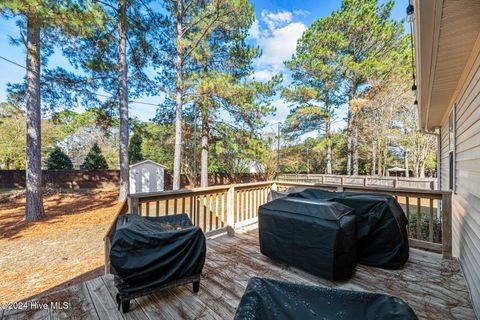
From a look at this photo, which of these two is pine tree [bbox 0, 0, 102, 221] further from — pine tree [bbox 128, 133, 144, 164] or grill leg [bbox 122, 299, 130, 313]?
pine tree [bbox 128, 133, 144, 164]

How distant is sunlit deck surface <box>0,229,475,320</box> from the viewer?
1738mm

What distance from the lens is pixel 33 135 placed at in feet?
20.5

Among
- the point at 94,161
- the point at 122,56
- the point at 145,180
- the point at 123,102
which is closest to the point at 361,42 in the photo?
the point at 122,56

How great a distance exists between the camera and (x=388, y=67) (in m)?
12.3

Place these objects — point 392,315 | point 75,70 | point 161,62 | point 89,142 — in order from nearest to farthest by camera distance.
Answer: point 392,315 → point 75,70 → point 161,62 → point 89,142

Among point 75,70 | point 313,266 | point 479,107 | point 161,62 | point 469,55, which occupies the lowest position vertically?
point 313,266

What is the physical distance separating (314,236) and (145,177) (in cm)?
995

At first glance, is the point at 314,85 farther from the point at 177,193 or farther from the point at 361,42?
the point at 177,193

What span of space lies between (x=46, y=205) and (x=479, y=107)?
11.5 m

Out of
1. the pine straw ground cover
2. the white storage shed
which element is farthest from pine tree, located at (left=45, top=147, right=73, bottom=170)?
the white storage shed

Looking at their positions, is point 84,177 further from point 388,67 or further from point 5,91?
point 388,67

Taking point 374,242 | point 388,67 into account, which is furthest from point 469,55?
point 388,67

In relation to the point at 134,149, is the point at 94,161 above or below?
below

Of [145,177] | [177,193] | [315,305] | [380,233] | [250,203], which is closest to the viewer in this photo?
[315,305]
